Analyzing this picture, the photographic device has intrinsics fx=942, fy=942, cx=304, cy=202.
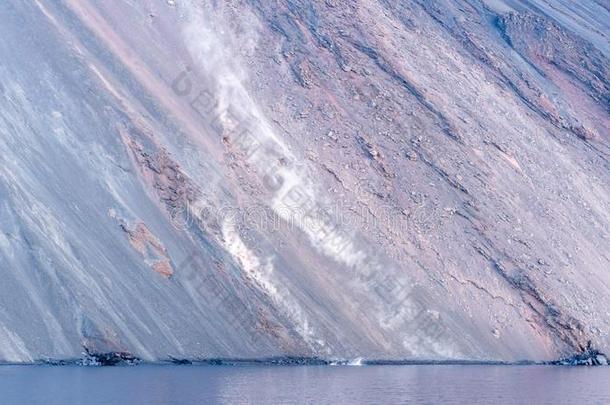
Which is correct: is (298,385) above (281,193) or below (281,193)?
below

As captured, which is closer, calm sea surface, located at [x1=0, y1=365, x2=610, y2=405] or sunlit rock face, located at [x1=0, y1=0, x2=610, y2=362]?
calm sea surface, located at [x1=0, y1=365, x2=610, y2=405]

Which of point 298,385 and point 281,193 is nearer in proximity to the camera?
point 298,385

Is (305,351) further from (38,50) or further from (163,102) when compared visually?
(38,50)

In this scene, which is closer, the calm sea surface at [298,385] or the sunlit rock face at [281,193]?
the calm sea surface at [298,385]

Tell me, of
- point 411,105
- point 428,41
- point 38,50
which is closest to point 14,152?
point 38,50
